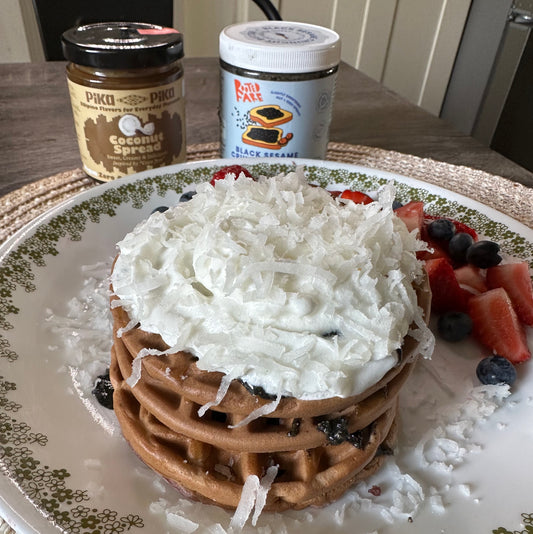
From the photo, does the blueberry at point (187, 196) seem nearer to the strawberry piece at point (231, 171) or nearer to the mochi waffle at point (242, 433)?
the strawberry piece at point (231, 171)

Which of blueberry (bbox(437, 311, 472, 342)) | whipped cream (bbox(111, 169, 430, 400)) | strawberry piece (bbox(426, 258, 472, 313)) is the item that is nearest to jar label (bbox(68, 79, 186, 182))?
whipped cream (bbox(111, 169, 430, 400))

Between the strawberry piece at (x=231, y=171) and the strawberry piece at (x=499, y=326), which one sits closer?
the strawberry piece at (x=499, y=326)

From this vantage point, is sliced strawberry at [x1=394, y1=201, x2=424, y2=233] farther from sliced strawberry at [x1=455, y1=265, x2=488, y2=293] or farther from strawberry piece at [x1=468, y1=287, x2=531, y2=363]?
strawberry piece at [x1=468, y1=287, x2=531, y2=363]

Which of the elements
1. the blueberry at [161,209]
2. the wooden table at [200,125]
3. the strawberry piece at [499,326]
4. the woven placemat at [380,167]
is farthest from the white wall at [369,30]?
the strawberry piece at [499,326]

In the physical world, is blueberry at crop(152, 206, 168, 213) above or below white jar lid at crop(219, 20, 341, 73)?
below

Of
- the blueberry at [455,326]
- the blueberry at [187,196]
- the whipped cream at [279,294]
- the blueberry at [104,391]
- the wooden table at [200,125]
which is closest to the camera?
the whipped cream at [279,294]

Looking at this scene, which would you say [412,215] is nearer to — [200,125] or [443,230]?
[443,230]
